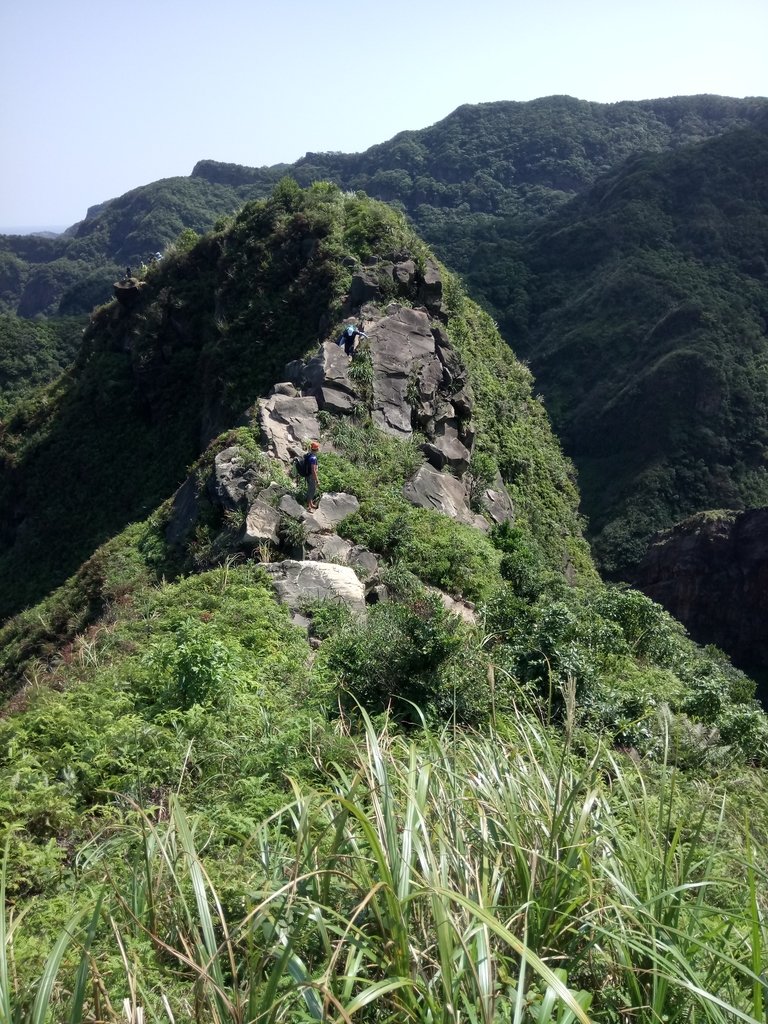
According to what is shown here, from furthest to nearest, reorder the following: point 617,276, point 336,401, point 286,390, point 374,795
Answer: point 617,276, point 286,390, point 336,401, point 374,795

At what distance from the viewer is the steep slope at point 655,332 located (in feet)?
138

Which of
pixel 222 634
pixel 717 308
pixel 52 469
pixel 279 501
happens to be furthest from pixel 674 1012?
pixel 717 308

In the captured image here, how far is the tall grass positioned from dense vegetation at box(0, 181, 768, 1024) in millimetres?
14

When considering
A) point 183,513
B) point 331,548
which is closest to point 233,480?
point 183,513

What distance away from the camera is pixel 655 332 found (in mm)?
51750

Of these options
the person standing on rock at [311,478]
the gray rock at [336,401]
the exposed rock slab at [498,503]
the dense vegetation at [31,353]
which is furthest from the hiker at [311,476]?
the dense vegetation at [31,353]

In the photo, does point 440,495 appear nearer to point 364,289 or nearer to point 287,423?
point 287,423

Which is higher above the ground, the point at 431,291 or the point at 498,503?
the point at 431,291

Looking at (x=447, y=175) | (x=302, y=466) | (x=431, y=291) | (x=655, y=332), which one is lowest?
(x=302, y=466)

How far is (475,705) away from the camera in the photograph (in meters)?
5.24

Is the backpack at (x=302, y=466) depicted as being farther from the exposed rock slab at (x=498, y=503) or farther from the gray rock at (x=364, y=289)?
the gray rock at (x=364, y=289)

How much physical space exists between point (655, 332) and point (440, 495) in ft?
145

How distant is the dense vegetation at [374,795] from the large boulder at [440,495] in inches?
12.2

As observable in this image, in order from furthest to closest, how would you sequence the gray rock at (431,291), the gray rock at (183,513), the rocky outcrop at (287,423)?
the gray rock at (431,291) < the rocky outcrop at (287,423) < the gray rock at (183,513)
